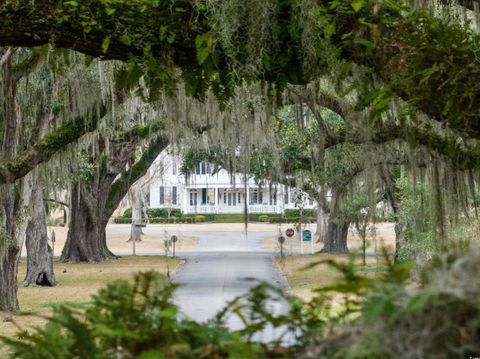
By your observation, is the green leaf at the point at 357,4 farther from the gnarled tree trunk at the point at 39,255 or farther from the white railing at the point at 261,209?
the white railing at the point at 261,209

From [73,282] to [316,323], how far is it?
74.5 feet

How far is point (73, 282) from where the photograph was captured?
23.6 meters

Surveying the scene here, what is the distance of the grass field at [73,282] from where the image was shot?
51.1 feet

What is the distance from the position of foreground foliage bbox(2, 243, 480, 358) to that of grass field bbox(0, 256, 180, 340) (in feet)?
39.5

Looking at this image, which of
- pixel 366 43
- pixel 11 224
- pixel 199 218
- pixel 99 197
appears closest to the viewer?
pixel 366 43

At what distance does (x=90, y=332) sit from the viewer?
5.28 feet

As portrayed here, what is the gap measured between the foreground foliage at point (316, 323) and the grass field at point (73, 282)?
1205 cm

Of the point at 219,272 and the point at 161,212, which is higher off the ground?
the point at 161,212

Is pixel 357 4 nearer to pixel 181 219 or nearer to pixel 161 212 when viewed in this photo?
pixel 181 219

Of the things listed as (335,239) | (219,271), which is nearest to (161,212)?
(335,239)

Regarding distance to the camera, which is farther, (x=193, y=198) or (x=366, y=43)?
(x=193, y=198)

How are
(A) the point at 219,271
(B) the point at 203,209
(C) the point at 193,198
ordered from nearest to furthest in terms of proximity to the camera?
(A) the point at 219,271
(C) the point at 193,198
(B) the point at 203,209

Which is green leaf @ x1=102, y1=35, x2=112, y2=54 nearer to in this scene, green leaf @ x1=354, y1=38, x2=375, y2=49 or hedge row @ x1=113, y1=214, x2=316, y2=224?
green leaf @ x1=354, y1=38, x2=375, y2=49

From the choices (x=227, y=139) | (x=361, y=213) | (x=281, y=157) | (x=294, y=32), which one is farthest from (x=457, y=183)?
(x=361, y=213)
